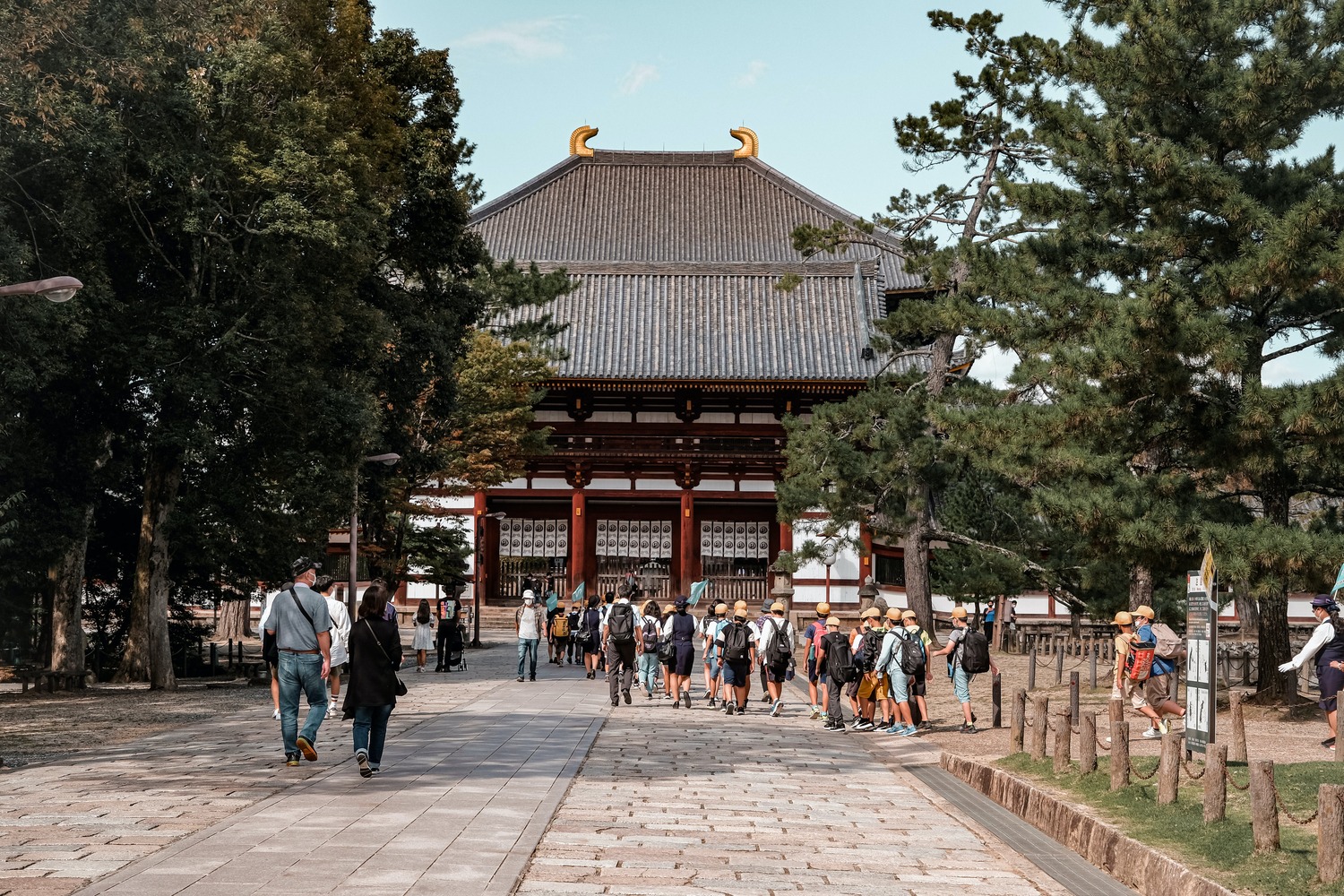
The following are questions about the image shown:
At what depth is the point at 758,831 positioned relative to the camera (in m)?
9.45

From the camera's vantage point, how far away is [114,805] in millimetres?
9555

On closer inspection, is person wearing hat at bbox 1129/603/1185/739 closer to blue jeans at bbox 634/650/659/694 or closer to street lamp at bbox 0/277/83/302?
blue jeans at bbox 634/650/659/694

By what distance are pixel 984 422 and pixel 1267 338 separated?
11.7 feet

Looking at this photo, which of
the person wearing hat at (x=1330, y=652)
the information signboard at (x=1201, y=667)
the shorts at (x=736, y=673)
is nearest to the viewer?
the information signboard at (x=1201, y=667)

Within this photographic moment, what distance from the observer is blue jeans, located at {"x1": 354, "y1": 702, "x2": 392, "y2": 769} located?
11055mm

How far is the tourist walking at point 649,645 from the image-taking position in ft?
66.3

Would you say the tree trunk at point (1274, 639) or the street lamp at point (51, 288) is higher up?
the street lamp at point (51, 288)

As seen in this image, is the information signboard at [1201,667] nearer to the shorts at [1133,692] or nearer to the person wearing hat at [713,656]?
the shorts at [1133,692]

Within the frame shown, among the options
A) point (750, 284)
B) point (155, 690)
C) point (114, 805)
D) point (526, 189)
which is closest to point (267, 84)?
point (155, 690)

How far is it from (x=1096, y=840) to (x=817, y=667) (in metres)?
9.75

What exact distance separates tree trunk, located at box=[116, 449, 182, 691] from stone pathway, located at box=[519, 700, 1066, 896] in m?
9.45

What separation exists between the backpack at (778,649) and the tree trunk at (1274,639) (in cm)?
593

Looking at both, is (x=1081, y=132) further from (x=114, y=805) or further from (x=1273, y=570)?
(x=114, y=805)

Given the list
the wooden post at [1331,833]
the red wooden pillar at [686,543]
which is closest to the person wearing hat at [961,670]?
the wooden post at [1331,833]
